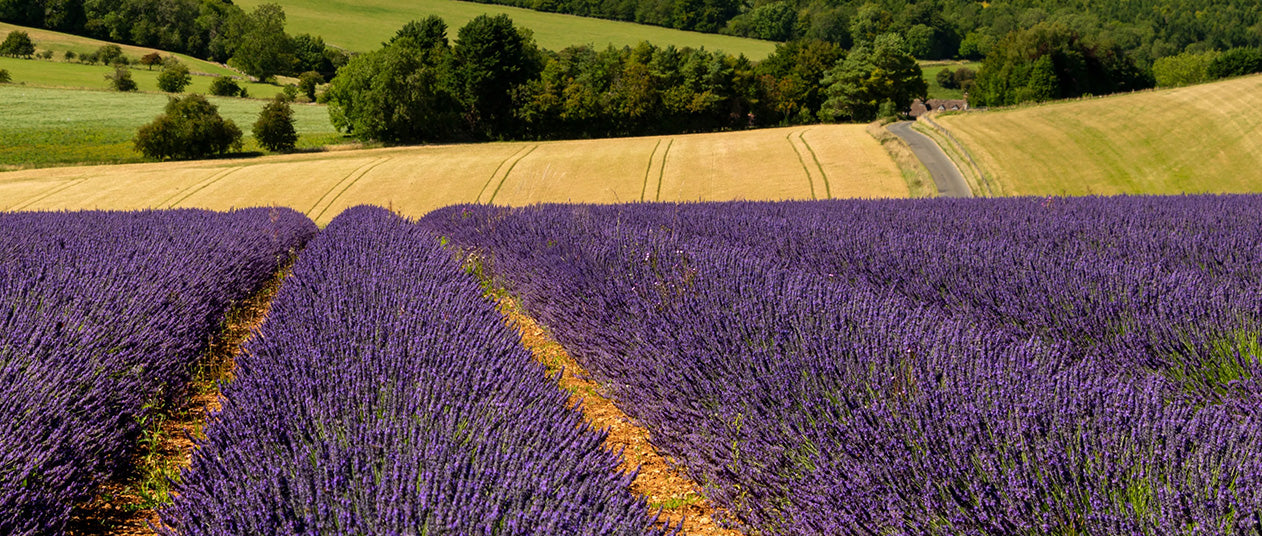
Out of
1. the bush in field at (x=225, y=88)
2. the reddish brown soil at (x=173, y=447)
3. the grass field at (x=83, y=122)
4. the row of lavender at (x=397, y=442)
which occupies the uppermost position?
the row of lavender at (x=397, y=442)

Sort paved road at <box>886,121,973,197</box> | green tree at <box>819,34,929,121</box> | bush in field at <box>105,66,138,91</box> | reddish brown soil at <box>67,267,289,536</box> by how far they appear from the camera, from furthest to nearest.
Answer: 1. green tree at <box>819,34,929,121</box>
2. bush in field at <box>105,66,138,91</box>
3. paved road at <box>886,121,973,197</box>
4. reddish brown soil at <box>67,267,289,536</box>

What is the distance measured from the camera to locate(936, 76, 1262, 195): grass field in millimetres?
20656

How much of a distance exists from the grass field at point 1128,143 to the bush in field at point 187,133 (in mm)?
26552

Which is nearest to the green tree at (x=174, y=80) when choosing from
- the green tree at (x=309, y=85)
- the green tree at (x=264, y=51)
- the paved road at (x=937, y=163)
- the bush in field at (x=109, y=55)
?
the green tree at (x=309, y=85)

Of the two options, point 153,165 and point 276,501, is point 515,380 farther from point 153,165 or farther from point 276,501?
point 153,165

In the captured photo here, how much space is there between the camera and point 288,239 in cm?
895

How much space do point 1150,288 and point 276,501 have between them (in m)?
4.16

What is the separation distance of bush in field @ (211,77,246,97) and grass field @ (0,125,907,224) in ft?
71.5

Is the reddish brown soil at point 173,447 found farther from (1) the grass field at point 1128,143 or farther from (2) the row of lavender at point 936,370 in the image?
(1) the grass field at point 1128,143

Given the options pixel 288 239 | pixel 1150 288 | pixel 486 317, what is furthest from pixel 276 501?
pixel 288 239

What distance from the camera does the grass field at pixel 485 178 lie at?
21031mm

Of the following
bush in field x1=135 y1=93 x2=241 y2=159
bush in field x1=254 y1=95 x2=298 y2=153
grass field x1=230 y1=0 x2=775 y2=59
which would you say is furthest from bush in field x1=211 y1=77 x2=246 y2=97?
bush in field x1=135 y1=93 x2=241 y2=159

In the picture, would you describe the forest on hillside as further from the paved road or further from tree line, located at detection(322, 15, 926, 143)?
the paved road

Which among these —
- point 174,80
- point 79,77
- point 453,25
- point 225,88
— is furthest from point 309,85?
point 453,25
